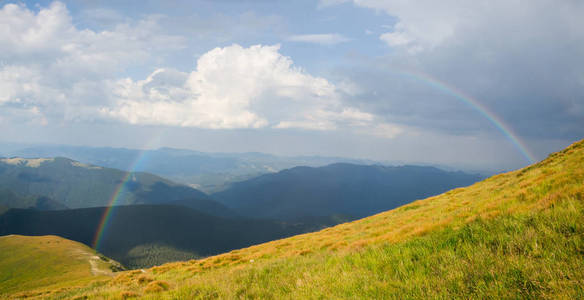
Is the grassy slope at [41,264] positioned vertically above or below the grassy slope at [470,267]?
below

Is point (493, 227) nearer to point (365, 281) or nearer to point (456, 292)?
point (456, 292)

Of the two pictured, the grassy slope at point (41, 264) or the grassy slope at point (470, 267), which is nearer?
the grassy slope at point (470, 267)

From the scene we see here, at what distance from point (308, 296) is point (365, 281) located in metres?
1.22

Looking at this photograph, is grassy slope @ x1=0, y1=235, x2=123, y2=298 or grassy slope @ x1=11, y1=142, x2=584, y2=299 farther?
grassy slope @ x1=0, y1=235, x2=123, y2=298

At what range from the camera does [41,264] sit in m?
128

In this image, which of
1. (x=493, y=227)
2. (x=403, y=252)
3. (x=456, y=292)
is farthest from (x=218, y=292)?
(x=493, y=227)

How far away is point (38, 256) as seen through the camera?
463ft

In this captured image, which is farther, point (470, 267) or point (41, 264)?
point (41, 264)

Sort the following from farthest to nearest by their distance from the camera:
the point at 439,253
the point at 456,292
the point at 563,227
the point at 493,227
Result: the point at 493,227, the point at 439,253, the point at 563,227, the point at 456,292

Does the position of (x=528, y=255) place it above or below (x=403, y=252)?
above

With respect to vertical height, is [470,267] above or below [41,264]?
above

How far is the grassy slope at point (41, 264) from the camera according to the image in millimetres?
102625

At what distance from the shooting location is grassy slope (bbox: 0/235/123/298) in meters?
103

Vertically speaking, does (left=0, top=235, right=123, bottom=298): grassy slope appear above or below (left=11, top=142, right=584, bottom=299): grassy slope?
below
